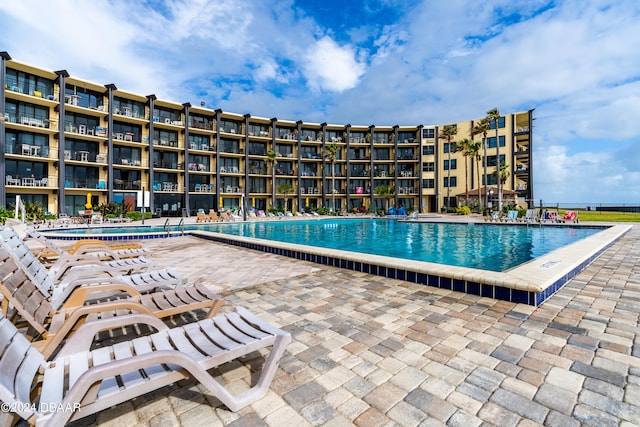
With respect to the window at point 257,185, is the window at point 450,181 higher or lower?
higher

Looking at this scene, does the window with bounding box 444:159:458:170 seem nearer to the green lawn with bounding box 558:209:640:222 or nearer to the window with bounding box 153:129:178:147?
the green lawn with bounding box 558:209:640:222

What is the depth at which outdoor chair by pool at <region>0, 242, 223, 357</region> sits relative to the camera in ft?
7.84

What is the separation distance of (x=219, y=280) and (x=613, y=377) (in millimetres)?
5233

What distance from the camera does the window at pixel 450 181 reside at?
4325 cm

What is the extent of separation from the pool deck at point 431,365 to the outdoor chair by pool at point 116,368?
0.35m

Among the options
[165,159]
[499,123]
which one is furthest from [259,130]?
[499,123]

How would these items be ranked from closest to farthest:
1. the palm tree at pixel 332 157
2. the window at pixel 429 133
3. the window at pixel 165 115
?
the window at pixel 165 115, the palm tree at pixel 332 157, the window at pixel 429 133

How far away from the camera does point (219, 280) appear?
5621 mm

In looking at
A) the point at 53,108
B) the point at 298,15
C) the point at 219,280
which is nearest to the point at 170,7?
the point at 298,15

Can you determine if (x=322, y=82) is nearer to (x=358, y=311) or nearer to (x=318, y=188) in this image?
(x=318, y=188)

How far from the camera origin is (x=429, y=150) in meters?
44.5

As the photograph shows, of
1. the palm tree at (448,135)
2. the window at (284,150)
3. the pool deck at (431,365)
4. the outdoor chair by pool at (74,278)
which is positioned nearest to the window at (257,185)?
the window at (284,150)

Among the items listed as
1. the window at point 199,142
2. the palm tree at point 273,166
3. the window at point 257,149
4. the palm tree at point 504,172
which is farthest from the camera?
the window at point 257,149

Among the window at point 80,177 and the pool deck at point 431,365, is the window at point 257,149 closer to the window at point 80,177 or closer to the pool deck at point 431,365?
the window at point 80,177
